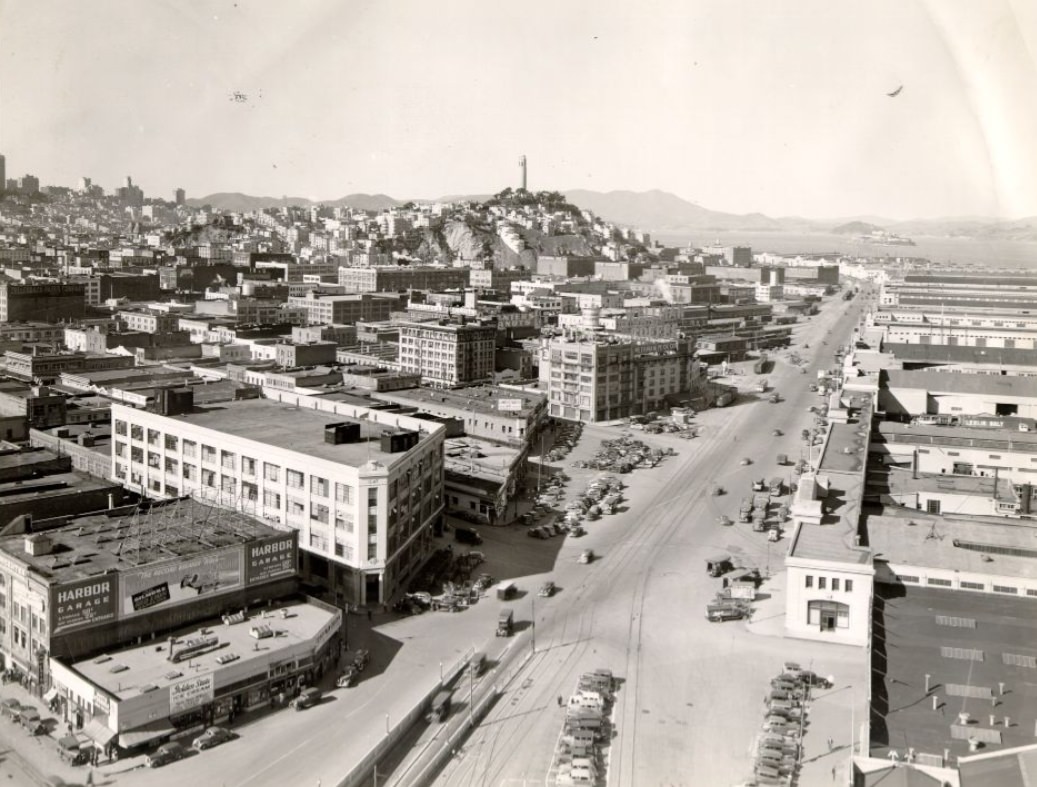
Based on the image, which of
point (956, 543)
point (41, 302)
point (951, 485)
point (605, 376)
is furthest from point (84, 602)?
point (41, 302)

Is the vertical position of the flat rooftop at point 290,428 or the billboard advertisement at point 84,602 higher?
the flat rooftop at point 290,428

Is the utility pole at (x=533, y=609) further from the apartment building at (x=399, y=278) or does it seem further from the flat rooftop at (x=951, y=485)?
the apartment building at (x=399, y=278)

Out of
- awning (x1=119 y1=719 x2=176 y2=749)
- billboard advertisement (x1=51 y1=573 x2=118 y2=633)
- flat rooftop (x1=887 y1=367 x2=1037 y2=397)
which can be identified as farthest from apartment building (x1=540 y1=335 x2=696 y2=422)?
awning (x1=119 y1=719 x2=176 y2=749)

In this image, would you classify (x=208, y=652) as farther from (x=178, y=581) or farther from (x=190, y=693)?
(x=178, y=581)

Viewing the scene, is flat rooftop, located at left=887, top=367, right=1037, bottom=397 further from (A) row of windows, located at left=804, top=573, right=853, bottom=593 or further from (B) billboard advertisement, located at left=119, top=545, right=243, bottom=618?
(B) billboard advertisement, located at left=119, top=545, right=243, bottom=618

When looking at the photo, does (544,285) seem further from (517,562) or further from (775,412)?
(517,562)

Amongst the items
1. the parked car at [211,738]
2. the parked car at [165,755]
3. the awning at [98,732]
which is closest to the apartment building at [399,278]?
the parked car at [211,738]
